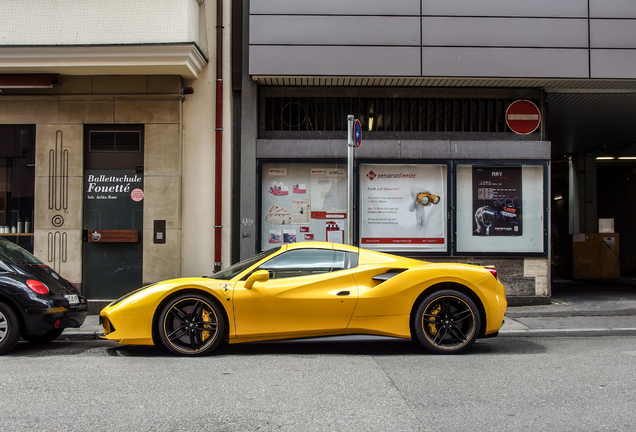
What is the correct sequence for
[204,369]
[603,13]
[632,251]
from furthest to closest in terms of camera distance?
[632,251] < [603,13] < [204,369]

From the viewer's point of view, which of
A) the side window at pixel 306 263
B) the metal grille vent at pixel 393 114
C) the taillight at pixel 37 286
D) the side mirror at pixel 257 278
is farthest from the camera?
the metal grille vent at pixel 393 114

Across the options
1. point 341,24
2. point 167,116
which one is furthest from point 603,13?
point 167,116

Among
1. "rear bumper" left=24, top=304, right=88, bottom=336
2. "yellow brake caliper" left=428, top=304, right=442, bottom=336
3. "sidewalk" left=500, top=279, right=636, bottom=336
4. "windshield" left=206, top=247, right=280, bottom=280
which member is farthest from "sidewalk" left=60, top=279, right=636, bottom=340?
"windshield" left=206, top=247, right=280, bottom=280

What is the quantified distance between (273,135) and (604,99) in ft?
22.6

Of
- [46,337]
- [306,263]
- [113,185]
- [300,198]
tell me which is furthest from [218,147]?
[306,263]

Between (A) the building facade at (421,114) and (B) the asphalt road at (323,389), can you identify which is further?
(A) the building facade at (421,114)

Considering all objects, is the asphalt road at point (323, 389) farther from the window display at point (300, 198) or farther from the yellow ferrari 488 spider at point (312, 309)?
the window display at point (300, 198)

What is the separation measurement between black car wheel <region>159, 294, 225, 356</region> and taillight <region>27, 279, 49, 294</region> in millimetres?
1688

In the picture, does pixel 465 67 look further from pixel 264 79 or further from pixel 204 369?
pixel 204 369

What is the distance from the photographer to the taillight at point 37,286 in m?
6.30

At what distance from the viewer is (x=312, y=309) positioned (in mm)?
5812

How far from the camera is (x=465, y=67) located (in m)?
9.64

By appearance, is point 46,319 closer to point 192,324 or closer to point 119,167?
point 192,324

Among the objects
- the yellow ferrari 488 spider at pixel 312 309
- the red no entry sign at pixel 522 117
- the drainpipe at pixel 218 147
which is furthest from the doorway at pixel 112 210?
the red no entry sign at pixel 522 117
